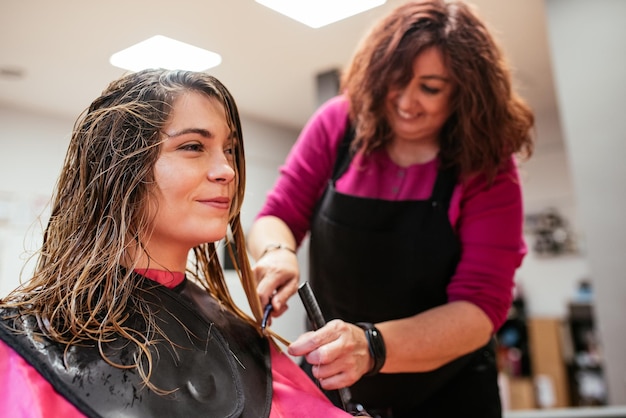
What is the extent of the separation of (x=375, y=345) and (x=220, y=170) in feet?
1.33

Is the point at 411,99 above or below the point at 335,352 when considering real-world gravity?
above

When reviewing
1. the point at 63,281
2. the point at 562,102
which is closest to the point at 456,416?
the point at 63,281

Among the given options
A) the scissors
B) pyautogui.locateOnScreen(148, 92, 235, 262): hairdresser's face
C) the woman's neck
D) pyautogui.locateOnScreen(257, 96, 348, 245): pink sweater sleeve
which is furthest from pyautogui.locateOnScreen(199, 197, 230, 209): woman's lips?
the woman's neck

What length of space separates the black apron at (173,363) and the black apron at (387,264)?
0.76 feet

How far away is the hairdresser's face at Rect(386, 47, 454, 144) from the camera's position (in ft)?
3.68

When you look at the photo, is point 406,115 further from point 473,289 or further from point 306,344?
point 306,344

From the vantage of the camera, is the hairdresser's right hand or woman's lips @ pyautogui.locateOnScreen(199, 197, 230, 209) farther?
the hairdresser's right hand

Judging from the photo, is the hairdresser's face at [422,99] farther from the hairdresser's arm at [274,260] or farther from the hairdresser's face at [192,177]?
the hairdresser's face at [192,177]

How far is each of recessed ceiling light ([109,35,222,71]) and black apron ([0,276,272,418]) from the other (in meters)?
0.32

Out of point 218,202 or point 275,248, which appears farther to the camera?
point 275,248

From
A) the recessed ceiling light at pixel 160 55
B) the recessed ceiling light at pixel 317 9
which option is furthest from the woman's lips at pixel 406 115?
the recessed ceiling light at pixel 160 55

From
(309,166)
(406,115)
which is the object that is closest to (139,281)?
A: (309,166)

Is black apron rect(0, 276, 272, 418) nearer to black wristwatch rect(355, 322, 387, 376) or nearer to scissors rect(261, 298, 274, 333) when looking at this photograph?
scissors rect(261, 298, 274, 333)

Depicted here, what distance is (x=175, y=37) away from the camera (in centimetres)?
80
